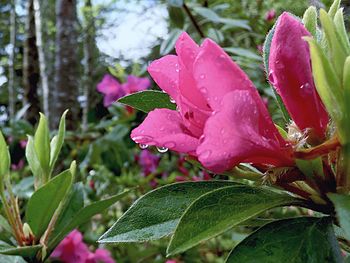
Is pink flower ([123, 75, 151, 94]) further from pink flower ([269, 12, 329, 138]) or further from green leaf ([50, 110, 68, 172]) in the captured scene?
pink flower ([269, 12, 329, 138])

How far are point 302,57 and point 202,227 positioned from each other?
0.57 feet

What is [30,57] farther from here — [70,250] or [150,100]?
[150,100]

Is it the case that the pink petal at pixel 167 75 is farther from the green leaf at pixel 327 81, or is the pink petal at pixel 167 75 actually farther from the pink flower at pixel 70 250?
the pink flower at pixel 70 250

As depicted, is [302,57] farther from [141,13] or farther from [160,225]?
[141,13]

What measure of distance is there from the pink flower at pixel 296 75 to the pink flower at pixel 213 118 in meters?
0.03

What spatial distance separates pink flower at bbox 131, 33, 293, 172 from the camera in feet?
1.39

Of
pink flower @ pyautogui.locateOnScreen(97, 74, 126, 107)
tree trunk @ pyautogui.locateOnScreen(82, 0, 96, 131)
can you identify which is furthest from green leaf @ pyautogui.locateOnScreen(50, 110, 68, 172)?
tree trunk @ pyautogui.locateOnScreen(82, 0, 96, 131)

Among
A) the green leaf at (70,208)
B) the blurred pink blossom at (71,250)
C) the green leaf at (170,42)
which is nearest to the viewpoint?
the green leaf at (70,208)

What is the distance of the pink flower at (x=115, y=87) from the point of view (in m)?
2.68

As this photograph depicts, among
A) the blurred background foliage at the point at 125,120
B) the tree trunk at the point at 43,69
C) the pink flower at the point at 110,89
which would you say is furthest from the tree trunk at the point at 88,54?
the pink flower at the point at 110,89

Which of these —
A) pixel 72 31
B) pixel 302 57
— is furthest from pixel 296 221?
pixel 72 31

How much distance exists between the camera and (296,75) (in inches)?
18.9

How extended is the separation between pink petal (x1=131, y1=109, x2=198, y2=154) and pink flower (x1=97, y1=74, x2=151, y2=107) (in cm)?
215

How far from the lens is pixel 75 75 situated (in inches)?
125
